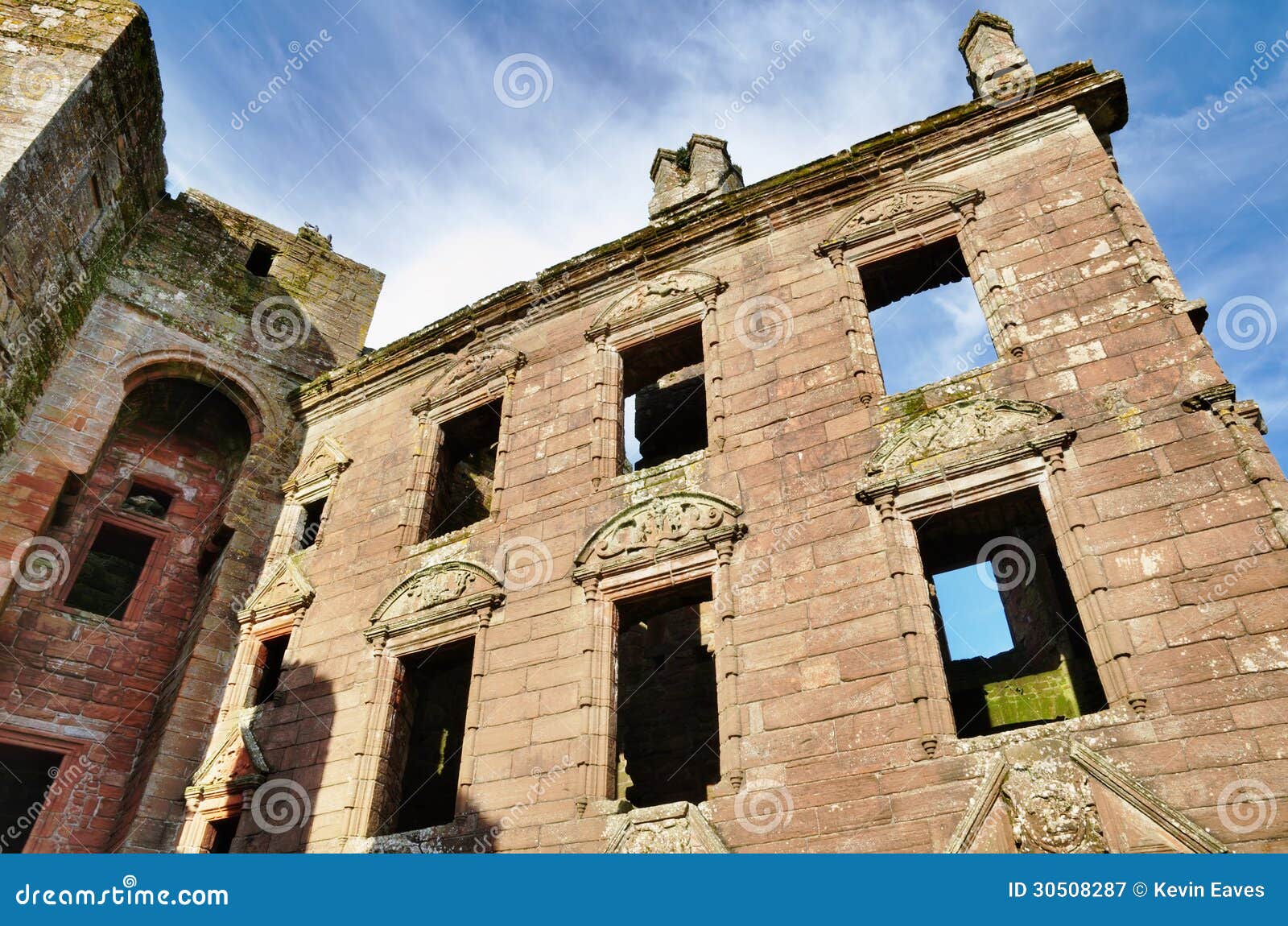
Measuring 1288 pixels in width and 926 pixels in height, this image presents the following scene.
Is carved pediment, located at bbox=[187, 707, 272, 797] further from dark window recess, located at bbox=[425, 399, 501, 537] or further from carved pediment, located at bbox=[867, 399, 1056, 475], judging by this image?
carved pediment, located at bbox=[867, 399, 1056, 475]

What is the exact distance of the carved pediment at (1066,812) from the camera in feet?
20.3

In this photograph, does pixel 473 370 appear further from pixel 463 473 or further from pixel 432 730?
pixel 432 730

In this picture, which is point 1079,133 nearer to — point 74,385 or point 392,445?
point 392,445

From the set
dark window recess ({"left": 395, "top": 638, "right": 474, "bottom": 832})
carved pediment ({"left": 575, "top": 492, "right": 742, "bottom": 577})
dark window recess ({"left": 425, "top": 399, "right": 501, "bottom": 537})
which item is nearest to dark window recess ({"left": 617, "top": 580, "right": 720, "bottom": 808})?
carved pediment ({"left": 575, "top": 492, "right": 742, "bottom": 577})

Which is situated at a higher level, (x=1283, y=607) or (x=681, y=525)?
(x=681, y=525)

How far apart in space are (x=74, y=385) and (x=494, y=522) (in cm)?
773

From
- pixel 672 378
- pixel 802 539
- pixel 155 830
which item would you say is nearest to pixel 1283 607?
pixel 802 539

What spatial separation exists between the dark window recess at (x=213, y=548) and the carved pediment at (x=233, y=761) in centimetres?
350

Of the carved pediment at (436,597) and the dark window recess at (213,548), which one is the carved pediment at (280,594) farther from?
the carved pediment at (436,597)

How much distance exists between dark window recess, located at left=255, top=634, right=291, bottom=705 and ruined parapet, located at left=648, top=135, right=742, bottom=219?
8.93 m

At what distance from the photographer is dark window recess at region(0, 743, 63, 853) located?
12.4 m

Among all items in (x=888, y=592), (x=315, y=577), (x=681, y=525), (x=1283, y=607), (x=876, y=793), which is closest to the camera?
(x=1283, y=607)

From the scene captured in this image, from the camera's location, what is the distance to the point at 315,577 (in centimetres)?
1250

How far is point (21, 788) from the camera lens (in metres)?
13.9
